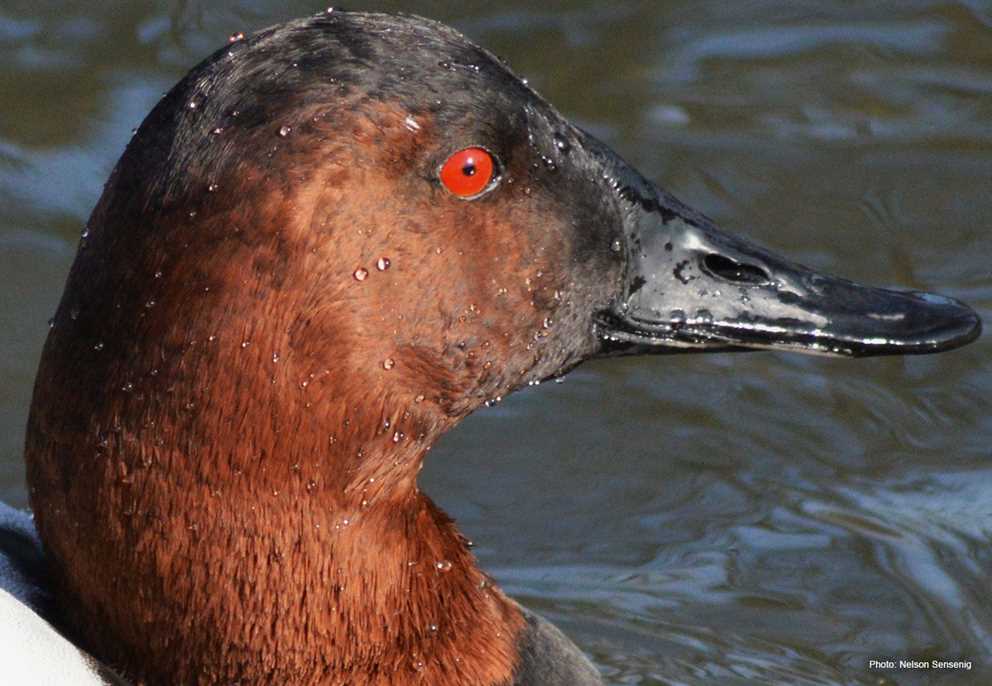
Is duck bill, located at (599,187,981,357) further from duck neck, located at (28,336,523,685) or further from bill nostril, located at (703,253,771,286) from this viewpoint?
duck neck, located at (28,336,523,685)

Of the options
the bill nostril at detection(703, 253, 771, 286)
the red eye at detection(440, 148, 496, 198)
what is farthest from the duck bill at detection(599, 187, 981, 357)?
the red eye at detection(440, 148, 496, 198)

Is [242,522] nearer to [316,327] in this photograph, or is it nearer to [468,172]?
[316,327]

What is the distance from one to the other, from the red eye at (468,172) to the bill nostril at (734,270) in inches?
21.1

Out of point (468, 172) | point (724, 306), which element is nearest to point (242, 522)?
point (468, 172)

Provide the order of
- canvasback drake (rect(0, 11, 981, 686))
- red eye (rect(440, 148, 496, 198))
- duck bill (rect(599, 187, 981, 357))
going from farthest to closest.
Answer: duck bill (rect(599, 187, 981, 357)) < red eye (rect(440, 148, 496, 198)) < canvasback drake (rect(0, 11, 981, 686))

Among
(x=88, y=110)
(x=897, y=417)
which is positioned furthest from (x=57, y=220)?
(x=897, y=417)

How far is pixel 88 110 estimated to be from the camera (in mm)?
6082

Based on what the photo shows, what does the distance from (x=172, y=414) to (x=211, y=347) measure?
0.13m

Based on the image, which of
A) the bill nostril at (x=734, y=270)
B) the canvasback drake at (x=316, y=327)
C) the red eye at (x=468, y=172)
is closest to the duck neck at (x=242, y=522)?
the canvasback drake at (x=316, y=327)

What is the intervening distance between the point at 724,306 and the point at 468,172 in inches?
25.1

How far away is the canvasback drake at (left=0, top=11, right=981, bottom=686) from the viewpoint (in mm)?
2760

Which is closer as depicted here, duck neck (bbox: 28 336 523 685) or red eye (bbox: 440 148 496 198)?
duck neck (bbox: 28 336 523 685)

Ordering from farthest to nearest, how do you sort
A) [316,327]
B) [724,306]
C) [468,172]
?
[724,306] < [468,172] < [316,327]

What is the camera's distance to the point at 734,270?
333cm
